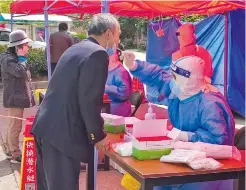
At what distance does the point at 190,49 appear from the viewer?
3.01m

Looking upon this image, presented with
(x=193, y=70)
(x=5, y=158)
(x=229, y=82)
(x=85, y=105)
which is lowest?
(x=5, y=158)

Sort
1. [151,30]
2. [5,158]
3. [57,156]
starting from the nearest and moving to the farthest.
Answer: [57,156], [5,158], [151,30]

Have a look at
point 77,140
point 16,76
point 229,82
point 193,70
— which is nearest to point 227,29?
point 229,82

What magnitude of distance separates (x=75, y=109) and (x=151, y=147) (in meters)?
0.54

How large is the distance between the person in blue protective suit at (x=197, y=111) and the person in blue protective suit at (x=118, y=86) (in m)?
1.85

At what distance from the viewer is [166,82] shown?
3.24 meters

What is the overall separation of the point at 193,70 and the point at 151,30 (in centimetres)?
643

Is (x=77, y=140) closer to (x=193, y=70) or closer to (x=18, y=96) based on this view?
(x=193, y=70)

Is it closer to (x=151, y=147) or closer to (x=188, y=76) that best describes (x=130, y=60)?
(x=188, y=76)

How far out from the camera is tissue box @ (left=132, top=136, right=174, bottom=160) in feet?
7.75

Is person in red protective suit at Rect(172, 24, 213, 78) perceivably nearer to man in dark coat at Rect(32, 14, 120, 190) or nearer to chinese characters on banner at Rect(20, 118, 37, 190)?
man in dark coat at Rect(32, 14, 120, 190)

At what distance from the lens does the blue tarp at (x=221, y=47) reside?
6977 mm

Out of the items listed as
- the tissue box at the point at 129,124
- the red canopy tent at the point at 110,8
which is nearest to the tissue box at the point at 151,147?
the tissue box at the point at 129,124

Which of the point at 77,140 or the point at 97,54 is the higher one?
the point at 97,54
